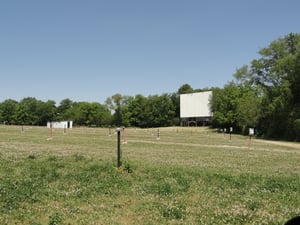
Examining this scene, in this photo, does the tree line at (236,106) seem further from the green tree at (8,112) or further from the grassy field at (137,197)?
the grassy field at (137,197)

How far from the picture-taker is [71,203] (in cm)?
810

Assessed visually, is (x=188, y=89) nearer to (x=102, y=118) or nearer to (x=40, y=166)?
(x=102, y=118)

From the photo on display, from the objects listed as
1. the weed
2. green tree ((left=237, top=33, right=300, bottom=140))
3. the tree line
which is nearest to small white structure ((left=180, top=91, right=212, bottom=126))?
the tree line

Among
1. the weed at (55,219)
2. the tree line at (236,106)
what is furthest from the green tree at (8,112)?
the weed at (55,219)

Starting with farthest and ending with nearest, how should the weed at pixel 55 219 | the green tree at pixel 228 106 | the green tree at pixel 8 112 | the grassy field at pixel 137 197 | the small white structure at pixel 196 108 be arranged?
1. the green tree at pixel 8 112
2. the small white structure at pixel 196 108
3. the green tree at pixel 228 106
4. the grassy field at pixel 137 197
5. the weed at pixel 55 219

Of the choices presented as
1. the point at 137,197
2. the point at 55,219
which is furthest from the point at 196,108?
the point at 55,219

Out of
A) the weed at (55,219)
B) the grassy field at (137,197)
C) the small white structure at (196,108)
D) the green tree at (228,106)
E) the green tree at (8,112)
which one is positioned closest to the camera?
the weed at (55,219)

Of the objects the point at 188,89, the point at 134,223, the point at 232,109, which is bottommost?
the point at 134,223

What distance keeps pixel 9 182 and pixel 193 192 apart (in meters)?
5.07

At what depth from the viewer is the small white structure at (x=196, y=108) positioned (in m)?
122

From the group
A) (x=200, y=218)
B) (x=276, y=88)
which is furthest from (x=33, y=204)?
(x=276, y=88)

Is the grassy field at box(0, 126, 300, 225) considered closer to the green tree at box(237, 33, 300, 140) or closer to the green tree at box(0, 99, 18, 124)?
the green tree at box(237, 33, 300, 140)

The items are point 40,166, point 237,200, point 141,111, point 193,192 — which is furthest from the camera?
point 141,111

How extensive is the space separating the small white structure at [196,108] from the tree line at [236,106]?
147 inches
